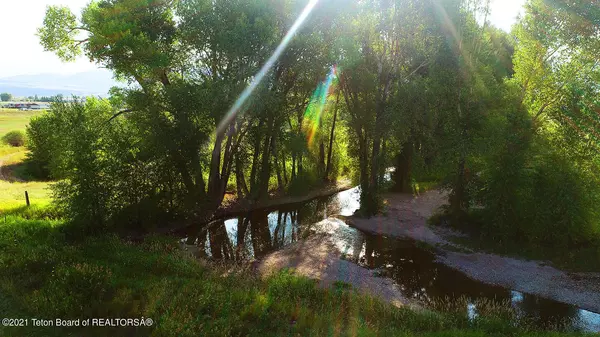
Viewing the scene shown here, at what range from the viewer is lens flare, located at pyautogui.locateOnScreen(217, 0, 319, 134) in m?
24.7

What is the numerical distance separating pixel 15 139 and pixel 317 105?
191 feet

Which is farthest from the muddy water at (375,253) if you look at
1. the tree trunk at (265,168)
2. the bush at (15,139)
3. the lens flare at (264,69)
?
the bush at (15,139)

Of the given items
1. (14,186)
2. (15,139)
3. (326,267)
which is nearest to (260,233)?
(326,267)

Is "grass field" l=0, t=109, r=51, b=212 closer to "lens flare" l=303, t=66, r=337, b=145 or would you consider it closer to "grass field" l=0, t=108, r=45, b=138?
"grass field" l=0, t=108, r=45, b=138

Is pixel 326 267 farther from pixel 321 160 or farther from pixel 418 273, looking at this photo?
pixel 321 160

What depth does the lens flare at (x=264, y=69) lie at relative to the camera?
24734 millimetres

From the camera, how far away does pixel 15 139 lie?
60.3 m

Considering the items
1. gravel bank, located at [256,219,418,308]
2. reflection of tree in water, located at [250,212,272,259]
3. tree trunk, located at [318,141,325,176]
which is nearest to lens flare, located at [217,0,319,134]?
reflection of tree in water, located at [250,212,272,259]

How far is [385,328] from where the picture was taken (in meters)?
13.3

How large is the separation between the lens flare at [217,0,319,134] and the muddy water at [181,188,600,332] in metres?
8.74

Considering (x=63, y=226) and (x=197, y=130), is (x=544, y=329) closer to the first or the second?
(x=197, y=130)

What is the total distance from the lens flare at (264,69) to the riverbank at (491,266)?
13.8 metres

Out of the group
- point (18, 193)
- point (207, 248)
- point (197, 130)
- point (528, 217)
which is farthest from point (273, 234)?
point (18, 193)

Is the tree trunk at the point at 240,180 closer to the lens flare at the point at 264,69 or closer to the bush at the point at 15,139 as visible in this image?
the lens flare at the point at 264,69
